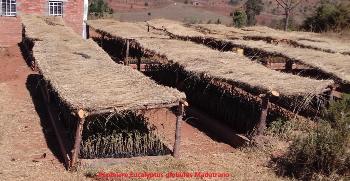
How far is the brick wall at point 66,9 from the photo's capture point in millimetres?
25156

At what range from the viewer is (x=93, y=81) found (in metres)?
12.0

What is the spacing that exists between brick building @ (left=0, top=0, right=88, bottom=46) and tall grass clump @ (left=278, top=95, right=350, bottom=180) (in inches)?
726

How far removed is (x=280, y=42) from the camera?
2275 centimetres

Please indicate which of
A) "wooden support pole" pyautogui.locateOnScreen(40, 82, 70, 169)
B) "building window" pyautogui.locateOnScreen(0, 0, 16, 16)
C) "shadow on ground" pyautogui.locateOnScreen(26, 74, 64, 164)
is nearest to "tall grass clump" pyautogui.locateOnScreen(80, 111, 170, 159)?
"wooden support pole" pyautogui.locateOnScreen(40, 82, 70, 169)

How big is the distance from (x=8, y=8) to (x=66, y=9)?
306 centimetres

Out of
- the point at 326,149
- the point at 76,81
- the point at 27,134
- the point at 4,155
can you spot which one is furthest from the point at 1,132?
the point at 326,149

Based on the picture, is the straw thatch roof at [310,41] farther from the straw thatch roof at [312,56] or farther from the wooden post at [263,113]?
the wooden post at [263,113]

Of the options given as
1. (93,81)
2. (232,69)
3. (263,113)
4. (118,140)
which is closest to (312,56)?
(232,69)

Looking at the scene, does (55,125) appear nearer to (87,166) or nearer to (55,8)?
(87,166)

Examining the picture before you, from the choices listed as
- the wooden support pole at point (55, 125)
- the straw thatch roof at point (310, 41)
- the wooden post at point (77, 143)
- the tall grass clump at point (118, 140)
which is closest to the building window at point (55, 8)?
the wooden support pole at point (55, 125)

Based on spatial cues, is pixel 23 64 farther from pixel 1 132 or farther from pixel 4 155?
pixel 4 155

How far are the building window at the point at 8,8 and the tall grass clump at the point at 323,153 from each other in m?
19.2

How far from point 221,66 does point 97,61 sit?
3.94 metres

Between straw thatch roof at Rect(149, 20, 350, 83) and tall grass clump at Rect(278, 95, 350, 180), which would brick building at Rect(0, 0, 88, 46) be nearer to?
straw thatch roof at Rect(149, 20, 350, 83)
